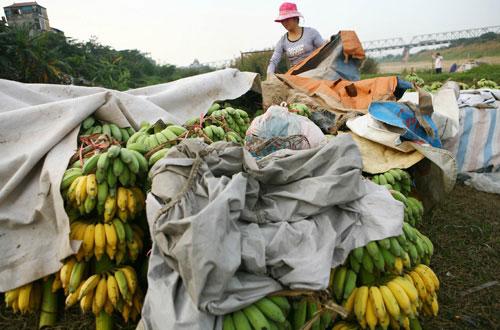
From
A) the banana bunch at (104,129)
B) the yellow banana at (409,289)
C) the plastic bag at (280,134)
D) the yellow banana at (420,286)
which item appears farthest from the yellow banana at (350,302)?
the banana bunch at (104,129)

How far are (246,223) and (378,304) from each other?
0.82 m

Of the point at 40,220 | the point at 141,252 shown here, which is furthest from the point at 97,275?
the point at 40,220

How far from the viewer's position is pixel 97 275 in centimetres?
225

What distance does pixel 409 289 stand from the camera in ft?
6.78

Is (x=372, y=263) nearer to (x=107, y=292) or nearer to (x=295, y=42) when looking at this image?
(x=107, y=292)

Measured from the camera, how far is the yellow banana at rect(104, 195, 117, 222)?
220 cm

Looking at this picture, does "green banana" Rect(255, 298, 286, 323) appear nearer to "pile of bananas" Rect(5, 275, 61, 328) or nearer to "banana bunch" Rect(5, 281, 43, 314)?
"pile of bananas" Rect(5, 275, 61, 328)

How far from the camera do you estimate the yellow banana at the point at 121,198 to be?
2229 millimetres

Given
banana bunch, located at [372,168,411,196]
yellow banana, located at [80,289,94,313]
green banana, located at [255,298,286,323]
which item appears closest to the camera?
green banana, located at [255,298,286,323]

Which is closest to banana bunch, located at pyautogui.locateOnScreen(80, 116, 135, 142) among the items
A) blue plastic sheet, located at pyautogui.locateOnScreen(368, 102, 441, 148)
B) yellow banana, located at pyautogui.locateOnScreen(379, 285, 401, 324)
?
yellow banana, located at pyautogui.locateOnScreen(379, 285, 401, 324)

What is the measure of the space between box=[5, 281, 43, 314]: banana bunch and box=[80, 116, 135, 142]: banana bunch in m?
1.17

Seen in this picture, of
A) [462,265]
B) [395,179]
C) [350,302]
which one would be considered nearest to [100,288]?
[350,302]

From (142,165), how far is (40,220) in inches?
28.4

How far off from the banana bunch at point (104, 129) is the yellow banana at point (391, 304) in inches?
87.4
